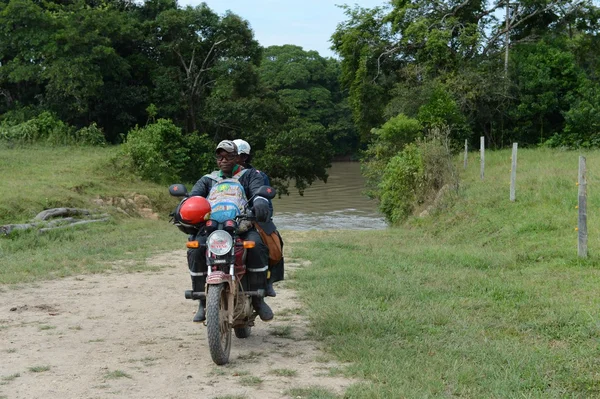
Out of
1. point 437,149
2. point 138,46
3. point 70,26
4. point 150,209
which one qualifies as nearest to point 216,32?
point 138,46

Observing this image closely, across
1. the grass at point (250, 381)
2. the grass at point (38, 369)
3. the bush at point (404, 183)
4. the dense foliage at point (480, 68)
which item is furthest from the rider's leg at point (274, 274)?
the dense foliage at point (480, 68)

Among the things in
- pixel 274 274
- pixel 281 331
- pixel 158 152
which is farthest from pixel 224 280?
pixel 158 152

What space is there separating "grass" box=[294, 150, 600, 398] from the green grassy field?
0.05 ft

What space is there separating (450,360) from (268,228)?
1.72m

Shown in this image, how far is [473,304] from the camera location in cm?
693

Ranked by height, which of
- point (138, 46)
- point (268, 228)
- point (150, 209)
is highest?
point (138, 46)

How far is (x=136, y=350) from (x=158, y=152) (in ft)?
63.2

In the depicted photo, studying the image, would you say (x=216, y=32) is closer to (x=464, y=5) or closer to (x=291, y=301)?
(x=464, y=5)

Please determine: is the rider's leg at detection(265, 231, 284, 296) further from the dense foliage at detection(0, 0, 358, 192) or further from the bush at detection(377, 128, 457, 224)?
the dense foliage at detection(0, 0, 358, 192)

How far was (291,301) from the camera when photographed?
24.7 ft

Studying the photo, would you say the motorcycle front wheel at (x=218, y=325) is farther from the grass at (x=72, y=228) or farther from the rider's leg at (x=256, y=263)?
the grass at (x=72, y=228)

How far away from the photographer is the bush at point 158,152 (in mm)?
21656

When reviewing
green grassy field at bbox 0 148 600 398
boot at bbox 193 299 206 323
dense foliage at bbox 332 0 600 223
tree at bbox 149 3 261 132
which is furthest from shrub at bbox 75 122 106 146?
boot at bbox 193 299 206 323

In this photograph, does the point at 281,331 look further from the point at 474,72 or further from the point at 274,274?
the point at 474,72
